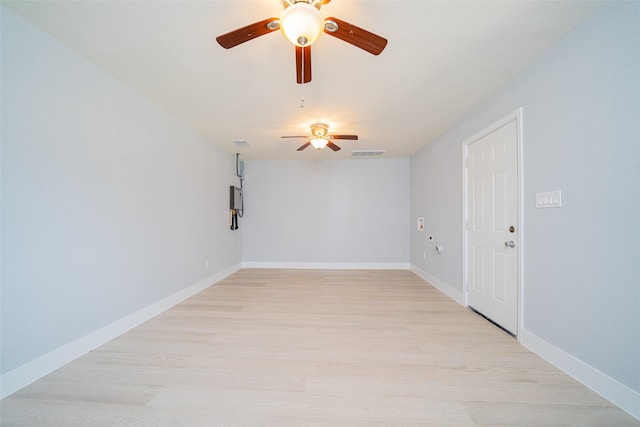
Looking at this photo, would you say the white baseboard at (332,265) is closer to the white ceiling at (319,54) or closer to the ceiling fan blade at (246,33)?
the white ceiling at (319,54)

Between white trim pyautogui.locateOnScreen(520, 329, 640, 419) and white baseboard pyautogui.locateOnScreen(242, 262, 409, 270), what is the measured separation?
3.04 m

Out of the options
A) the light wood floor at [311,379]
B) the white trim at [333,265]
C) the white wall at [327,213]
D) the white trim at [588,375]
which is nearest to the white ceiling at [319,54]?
the white wall at [327,213]

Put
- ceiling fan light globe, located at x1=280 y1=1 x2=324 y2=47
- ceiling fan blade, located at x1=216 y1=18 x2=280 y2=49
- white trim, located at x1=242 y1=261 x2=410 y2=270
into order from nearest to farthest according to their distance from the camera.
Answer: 1. ceiling fan light globe, located at x1=280 y1=1 x2=324 y2=47
2. ceiling fan blade, located at x1=216 y1=18 x2=280 y2=49
3. white trim, located at x1=242 y1=261 x2=410 y2=270

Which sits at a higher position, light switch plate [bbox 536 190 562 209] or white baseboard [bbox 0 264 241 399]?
light switch plate [bbox 536 190 562 209]

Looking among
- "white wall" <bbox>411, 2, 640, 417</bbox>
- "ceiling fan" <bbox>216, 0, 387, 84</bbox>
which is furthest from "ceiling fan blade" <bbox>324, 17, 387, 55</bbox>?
"white wall" <bbox>411, 2, 640, 417</bbox>

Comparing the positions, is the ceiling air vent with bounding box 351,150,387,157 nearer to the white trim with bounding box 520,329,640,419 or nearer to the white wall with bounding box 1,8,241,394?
the white wall with bounding box 1,8,241,394

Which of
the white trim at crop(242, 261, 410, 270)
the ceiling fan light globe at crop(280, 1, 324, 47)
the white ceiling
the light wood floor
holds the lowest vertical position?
the light wood floor

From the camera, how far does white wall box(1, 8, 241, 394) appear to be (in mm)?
1459

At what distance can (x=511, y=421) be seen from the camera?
1256 millimetres

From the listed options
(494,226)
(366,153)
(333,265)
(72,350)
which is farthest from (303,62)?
(333,265)

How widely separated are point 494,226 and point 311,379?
7.53 feet

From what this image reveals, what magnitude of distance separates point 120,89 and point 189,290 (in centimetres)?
250

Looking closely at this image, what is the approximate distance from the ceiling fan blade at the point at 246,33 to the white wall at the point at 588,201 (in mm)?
2008

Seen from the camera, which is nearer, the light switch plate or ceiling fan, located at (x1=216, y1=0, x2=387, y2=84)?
ceiling fan, located at (x1=216, y1=0, x2=387, y2=84)
